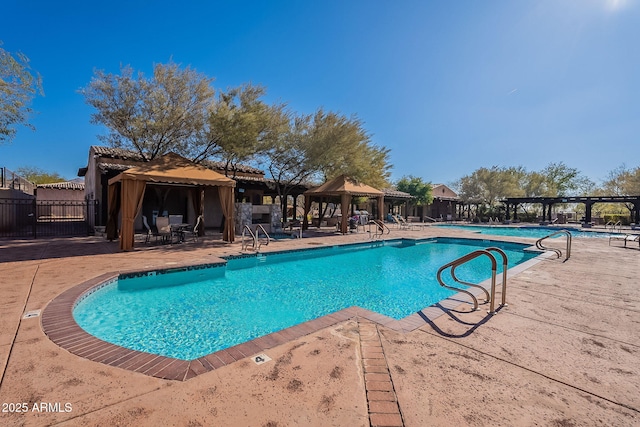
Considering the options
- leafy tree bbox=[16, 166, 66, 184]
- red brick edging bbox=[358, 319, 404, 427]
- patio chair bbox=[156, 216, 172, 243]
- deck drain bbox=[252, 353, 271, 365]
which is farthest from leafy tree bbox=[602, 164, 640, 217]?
leafy tree bbox=[16, 166, 66, 184]

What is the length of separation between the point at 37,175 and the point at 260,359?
2063 inches

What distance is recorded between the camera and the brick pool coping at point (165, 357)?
8.05 feet

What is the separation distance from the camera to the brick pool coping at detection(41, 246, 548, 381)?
8.05ft

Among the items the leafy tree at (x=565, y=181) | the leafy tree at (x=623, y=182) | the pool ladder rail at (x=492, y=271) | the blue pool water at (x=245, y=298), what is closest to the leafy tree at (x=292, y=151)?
the blue pool water at (x=245, y=298)

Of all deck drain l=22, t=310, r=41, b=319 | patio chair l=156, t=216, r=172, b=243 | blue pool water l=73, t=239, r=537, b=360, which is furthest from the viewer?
patio chair l=156, t=216, r=172, b=243

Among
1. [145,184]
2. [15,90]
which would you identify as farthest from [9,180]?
[145,184]

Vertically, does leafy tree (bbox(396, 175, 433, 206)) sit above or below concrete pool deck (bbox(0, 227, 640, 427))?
above

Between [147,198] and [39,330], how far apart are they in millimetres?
13084

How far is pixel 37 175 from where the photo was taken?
38.7 metres

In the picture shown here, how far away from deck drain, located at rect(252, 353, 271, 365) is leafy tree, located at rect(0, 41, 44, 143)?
1212 cm

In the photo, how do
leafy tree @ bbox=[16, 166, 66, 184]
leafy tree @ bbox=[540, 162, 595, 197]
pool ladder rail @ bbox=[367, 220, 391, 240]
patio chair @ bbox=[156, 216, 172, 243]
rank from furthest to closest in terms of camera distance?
leafy tree @ bbox=[540, 162, 595, 197] → leafy tree @ bbox=[16, 166, 66, 184] → pool ladder rail @ bbox=[367, 220, 391, 240] → patio chair @ bbox=[156, 216, 172, 243]

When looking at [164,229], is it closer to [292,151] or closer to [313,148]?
[292,151]

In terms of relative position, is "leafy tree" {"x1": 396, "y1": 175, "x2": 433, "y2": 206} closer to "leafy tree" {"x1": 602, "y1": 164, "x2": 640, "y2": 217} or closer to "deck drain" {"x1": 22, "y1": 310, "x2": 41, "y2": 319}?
"leafy tree" {"x1": 602, "y1": 164, "x2": 640, "y2": 217}

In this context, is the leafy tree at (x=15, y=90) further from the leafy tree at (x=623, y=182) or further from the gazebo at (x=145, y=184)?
the leafy tree at (x=623, y=182)
